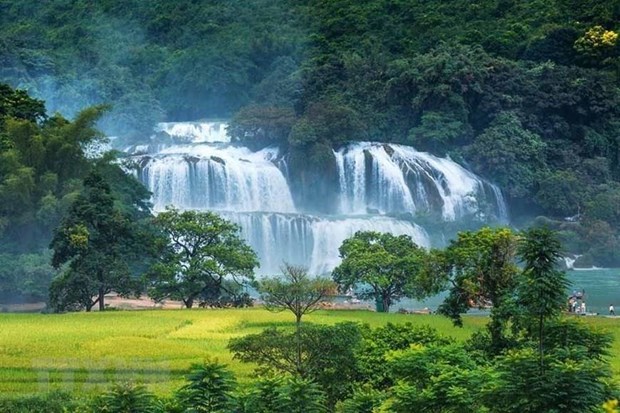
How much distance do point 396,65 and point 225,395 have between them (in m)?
61.2

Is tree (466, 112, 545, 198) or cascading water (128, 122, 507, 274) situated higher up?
tree (466, 112, 545, 198)

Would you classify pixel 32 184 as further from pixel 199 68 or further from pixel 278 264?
pixel 199 68

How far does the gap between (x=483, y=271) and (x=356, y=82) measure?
52.4 metres

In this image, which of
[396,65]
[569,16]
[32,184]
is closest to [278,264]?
[32,184]

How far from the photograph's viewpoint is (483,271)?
27891 millimetres

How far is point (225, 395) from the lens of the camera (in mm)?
18922

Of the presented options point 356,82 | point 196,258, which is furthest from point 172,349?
point 356,82

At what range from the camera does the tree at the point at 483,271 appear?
2754cm

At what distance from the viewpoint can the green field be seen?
26.3m

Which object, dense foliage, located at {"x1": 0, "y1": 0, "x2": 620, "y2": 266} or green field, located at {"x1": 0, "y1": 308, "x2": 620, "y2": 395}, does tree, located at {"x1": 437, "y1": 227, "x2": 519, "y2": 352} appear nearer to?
green field, located at {"x1": 0, "y1": 308, "x2": 620, "y2": 395}

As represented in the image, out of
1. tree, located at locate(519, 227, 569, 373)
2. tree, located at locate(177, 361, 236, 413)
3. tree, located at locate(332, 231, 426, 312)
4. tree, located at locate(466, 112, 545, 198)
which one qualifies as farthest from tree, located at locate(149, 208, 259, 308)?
tree, located at locate(466, 112, 545, 198)

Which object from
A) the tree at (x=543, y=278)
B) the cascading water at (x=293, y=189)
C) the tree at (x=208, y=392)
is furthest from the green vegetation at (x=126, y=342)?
the cascading water at (x=293, y=189)

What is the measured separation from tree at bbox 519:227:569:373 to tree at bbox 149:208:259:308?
24.5 meters

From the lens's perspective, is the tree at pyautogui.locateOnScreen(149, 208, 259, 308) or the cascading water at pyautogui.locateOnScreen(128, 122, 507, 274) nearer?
the tree at pyautogui.locateOnScreen(149, 208, 259, 308)
